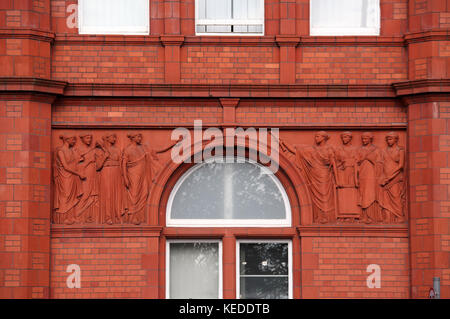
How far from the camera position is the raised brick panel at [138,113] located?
28094 millimetres

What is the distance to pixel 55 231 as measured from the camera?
27797 millimetres

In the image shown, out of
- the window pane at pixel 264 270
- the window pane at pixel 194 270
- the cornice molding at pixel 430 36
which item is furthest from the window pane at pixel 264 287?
the cornice molding at pixel 430 36

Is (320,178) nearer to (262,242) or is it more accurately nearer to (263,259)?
(262,242)

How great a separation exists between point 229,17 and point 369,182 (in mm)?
3716

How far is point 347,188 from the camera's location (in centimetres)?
2802

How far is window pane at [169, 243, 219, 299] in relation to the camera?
28109 millimetres

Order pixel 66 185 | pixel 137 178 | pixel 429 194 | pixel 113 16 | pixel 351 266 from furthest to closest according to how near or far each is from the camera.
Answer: pixel 113 16 < pixel 137 178 < pixel 66 185 < pixel 351 266 < pixel 429 194

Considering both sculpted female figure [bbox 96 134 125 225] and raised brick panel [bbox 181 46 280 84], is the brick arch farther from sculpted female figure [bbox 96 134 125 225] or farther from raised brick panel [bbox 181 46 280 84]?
raised brick panel [bbox 181 46 280 84]

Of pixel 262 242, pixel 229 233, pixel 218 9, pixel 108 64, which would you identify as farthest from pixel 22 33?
pixel 262 242

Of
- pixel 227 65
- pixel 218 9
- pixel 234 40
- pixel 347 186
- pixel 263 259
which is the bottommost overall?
pixel 263 259

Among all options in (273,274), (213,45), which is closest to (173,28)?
(213,45)

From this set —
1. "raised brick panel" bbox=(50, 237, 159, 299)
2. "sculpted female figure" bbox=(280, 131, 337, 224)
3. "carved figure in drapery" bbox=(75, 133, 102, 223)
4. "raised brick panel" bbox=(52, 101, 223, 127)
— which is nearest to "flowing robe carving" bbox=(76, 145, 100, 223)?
"carved figure in drapery" bbox=(75, 133, 102, 223)

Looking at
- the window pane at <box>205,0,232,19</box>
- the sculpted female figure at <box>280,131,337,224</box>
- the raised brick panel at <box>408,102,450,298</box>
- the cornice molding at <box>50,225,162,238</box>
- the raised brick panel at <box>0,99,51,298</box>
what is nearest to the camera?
the raised brick panel at <box>0,99,51,298</box>

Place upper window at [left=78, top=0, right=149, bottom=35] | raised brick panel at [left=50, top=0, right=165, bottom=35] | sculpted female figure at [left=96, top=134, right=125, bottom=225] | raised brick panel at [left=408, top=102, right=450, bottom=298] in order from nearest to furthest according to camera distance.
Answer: raised brick panel at [left=408, top=102, right=450, bottom=298] < sculpted female figure at [left=96, top=134, right=125, bottom=225] < raised brick panel at [left=50, top=0, right=165, bottom=35] < upper window at [left=78, top=0, right=149, bottom=35]
